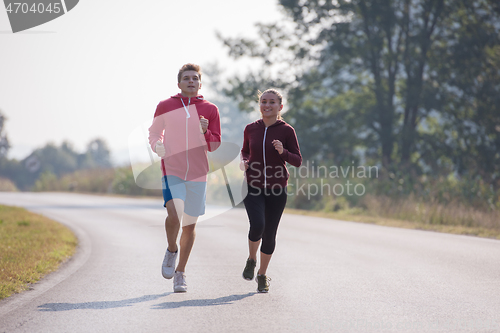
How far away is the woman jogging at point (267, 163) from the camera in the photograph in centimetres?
573

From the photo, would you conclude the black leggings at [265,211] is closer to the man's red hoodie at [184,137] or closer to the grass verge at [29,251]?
the man's red hoodie at [184,137]

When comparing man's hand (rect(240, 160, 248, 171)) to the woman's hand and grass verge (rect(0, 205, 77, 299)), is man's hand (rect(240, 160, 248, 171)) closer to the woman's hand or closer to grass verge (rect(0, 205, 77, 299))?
the woman's hand

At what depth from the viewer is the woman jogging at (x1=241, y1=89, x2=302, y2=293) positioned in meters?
5.73

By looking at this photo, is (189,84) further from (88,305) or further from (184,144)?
(88,305)

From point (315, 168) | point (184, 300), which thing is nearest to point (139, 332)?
point (184, 300)

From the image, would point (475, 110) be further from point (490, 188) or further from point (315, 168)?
point (490, 188)

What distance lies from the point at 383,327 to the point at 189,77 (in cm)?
310

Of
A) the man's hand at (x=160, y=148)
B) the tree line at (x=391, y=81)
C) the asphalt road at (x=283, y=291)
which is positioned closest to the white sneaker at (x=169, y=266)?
the asphalt road at (x=283, y=291)

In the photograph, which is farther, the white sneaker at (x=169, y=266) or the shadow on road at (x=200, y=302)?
the white sneaker at (x=169, y=266)

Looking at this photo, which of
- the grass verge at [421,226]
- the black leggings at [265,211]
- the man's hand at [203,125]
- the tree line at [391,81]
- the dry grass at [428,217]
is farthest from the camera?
the tree line at [391,81]

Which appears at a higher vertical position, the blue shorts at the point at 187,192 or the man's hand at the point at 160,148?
the man's hand at the point at 160,148

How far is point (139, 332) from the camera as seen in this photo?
4.43m

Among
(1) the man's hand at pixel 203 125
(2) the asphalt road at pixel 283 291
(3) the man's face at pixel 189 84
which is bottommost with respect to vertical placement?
(2) the asphalt road at pixel 283 291

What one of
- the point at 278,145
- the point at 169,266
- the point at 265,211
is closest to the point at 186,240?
the point at 169,266
